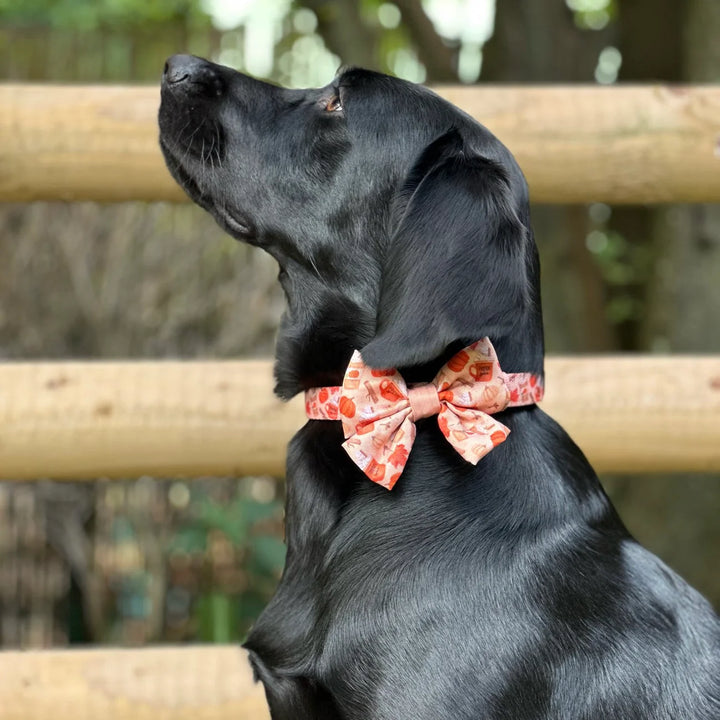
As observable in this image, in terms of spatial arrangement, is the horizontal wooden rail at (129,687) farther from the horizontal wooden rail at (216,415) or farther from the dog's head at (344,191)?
the dog's head at (344,191)

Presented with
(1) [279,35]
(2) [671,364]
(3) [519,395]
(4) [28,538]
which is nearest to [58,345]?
(4) [28,538]

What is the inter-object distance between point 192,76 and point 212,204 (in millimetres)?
282

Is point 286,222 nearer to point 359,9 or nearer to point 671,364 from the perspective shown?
point 671,364

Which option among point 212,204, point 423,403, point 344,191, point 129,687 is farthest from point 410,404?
point 129,687

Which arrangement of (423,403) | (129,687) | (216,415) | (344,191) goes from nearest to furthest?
1. (423,403)
2. (344,191)
3. (129,687)
4. (216,415)

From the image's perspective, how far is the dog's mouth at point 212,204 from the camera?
A: 2.30 metres

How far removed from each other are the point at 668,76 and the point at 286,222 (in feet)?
12.3

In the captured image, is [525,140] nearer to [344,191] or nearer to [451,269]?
[344,191]

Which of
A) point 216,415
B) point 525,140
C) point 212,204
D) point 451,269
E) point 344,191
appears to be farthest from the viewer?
point 525,140

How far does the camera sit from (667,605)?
2.00 meters

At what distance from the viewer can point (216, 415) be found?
2.93m

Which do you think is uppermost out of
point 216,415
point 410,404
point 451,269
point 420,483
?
point 451,269

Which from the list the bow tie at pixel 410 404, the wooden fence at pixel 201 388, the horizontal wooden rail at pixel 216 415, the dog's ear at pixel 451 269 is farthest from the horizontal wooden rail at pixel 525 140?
the bow tie at pixel 410 404

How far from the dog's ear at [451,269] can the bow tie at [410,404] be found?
0.37 feet
